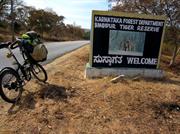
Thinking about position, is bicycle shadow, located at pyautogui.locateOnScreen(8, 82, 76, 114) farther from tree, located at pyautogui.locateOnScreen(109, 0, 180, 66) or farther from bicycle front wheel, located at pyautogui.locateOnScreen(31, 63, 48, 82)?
tree, located at pyautogui.locateOnScreen(109, 0, 180, 66)

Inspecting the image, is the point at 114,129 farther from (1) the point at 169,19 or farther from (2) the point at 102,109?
(1) the point at 169,19

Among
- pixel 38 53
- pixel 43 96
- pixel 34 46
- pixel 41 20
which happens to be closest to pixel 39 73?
pixel 38 53

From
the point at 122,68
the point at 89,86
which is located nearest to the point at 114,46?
the point at 122,68

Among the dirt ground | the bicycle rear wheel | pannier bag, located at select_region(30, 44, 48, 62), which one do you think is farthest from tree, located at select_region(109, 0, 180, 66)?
the bicycle rear wheel

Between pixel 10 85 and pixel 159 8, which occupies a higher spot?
pixel 159 8

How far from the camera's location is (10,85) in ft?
18.0

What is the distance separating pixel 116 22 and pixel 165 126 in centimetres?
388

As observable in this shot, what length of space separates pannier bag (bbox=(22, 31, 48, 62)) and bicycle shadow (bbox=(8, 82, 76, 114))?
2.44ft

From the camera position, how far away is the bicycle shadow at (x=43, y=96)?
5223mm

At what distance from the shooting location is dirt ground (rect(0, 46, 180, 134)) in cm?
451

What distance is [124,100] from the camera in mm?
5629

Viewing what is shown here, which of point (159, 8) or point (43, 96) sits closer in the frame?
point (43, 96)

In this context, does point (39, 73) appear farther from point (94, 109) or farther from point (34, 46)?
point (94, 109)

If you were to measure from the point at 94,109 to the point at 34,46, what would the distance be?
7.16ft
